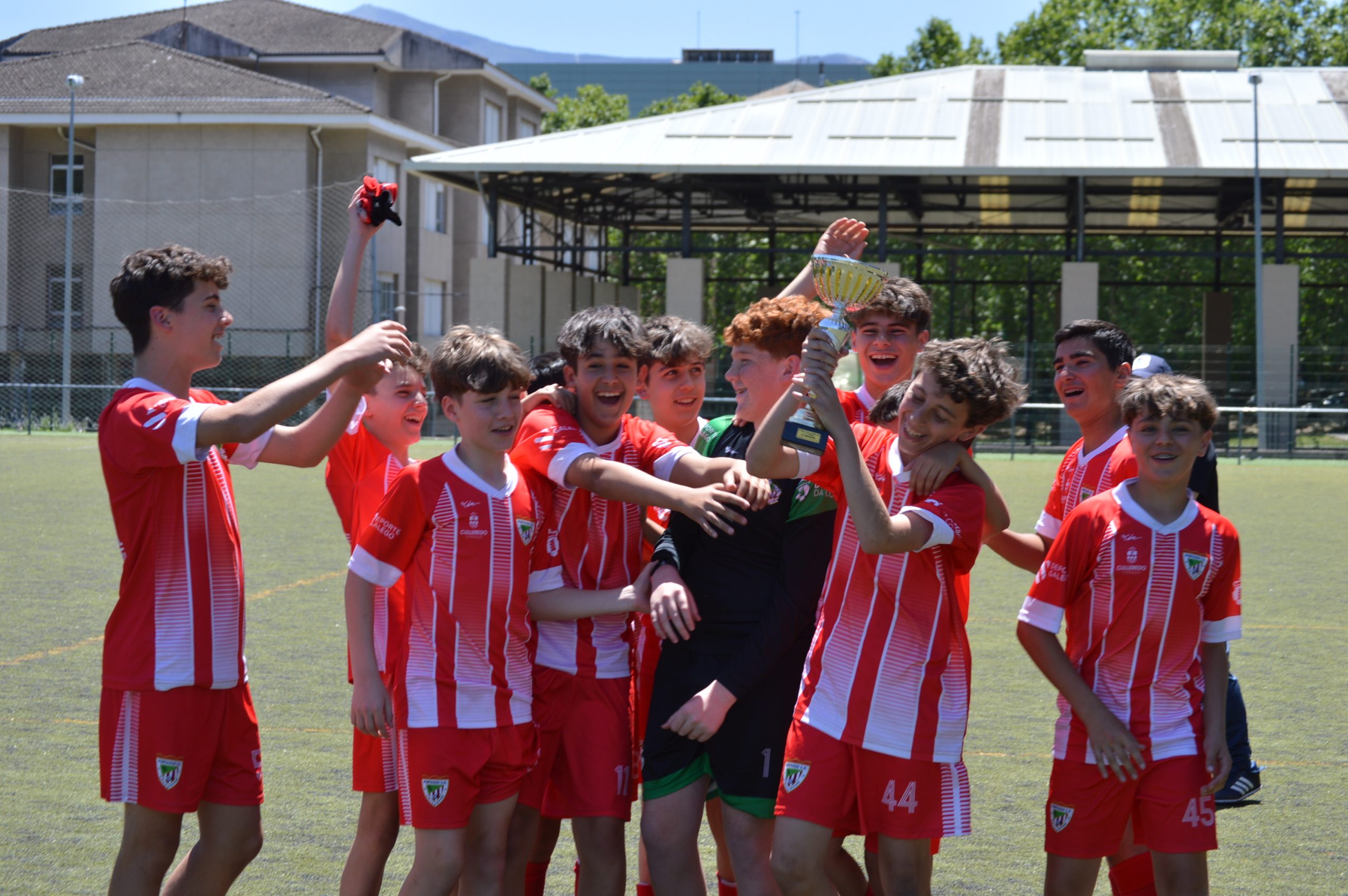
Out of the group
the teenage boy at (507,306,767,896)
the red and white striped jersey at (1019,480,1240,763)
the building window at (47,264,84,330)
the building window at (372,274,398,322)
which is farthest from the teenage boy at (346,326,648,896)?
the building window at (47,264,84,330)

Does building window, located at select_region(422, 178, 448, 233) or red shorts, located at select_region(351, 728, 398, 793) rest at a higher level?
building window, located at select_region(422, 178, 448, 233)

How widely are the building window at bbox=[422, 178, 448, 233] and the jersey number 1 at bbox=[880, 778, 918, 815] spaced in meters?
35.8

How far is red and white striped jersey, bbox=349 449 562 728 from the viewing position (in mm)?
3434

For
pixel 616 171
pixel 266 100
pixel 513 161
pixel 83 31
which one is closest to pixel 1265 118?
pixel 616 171

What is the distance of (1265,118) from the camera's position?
27188mm

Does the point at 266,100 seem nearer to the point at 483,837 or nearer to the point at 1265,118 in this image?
the point at 1265,118

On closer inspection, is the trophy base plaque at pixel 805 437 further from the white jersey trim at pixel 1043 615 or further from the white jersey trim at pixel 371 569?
the white jersey trim at pixel 371 569

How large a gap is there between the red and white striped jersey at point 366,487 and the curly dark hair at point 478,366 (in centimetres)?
58

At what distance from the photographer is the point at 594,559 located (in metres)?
3.77

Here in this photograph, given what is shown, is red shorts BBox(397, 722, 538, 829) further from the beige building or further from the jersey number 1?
the beige building

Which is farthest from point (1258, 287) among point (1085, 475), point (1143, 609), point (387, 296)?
point (1143, 609)

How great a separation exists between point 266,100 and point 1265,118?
2352cm

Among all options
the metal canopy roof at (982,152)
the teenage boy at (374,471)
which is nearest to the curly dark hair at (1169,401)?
the teenage boy at (374,471)

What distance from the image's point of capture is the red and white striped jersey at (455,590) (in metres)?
3.43
